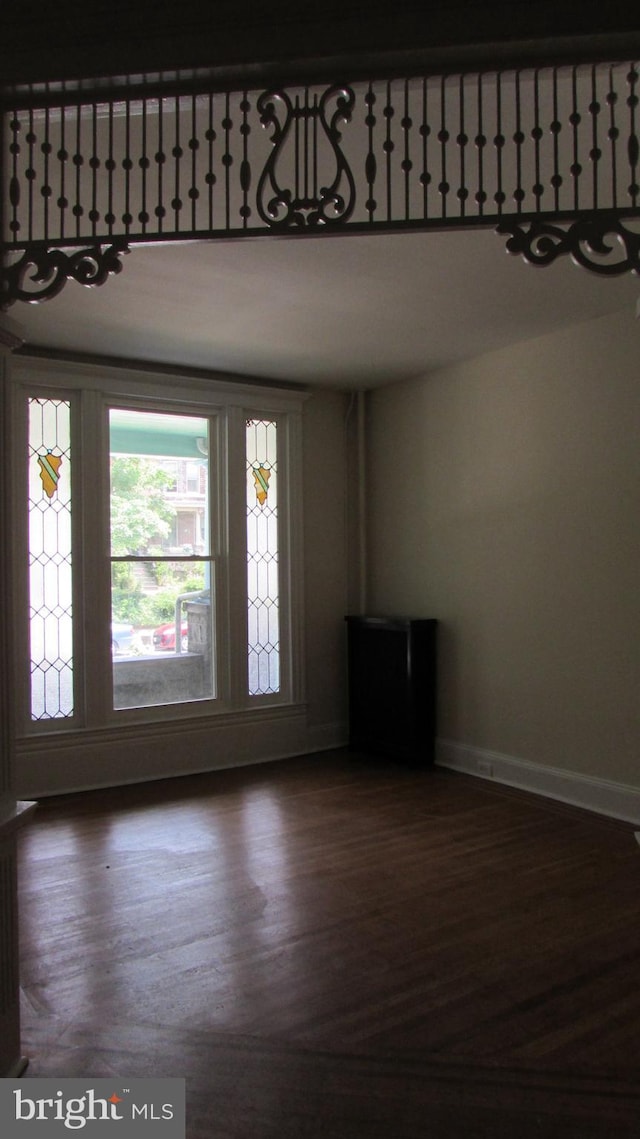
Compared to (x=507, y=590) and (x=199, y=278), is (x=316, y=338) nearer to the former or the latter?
(x=199, y=278)

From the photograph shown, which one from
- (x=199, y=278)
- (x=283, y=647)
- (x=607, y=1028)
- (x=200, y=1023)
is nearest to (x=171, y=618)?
(x=283, y=647)

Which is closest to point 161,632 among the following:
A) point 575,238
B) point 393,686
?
point 393,686

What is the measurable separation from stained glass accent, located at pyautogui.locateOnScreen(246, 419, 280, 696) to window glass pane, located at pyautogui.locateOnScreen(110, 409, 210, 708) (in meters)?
0.34

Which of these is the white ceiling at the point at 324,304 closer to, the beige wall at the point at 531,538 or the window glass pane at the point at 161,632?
the beige wall at the point at 531,538

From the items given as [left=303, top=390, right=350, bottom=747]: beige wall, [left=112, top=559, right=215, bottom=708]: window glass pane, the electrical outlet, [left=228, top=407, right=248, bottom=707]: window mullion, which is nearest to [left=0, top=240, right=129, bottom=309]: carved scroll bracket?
[left=112, top=559, right=215, bottom=708]: window glass pane

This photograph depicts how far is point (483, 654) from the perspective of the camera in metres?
5.19

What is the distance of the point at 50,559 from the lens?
499 cm

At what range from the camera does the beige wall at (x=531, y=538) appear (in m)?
4.32

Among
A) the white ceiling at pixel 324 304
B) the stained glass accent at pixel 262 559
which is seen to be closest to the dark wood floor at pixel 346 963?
the stained glass accent at pixel 262 559

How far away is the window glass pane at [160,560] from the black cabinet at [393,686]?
113 centimetres

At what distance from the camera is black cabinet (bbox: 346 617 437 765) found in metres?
5.47

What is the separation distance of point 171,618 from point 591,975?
11.8 ft
